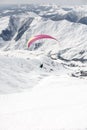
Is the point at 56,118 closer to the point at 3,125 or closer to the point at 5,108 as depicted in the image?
the point at 3,125

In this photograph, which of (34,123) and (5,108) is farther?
(5,108)

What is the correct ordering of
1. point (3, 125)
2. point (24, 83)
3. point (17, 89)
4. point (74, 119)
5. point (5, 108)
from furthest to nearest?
point (24, 83)
point (17, 89)
point (5, 108)
point (3, 125)
point (74, 119)

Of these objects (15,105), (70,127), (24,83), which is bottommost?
(24,83)

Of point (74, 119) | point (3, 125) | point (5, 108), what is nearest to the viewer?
point (74, 119)

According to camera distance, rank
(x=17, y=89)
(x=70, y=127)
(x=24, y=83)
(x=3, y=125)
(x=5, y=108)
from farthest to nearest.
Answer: (x=24, y=83), (x=17, y=89), (x=5, y=108), (x=3, y=125), (x=70, y=127)

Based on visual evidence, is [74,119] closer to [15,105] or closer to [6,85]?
[15,105]

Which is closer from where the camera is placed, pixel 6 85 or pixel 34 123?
pixel 34 123

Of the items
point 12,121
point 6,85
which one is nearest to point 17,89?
point 6,85

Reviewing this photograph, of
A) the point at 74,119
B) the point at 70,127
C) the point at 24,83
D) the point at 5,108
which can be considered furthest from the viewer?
the point at 24,83

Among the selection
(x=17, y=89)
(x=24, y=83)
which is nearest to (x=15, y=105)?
(x=17, y=89)

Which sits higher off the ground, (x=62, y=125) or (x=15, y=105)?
(x=62, y=125)
